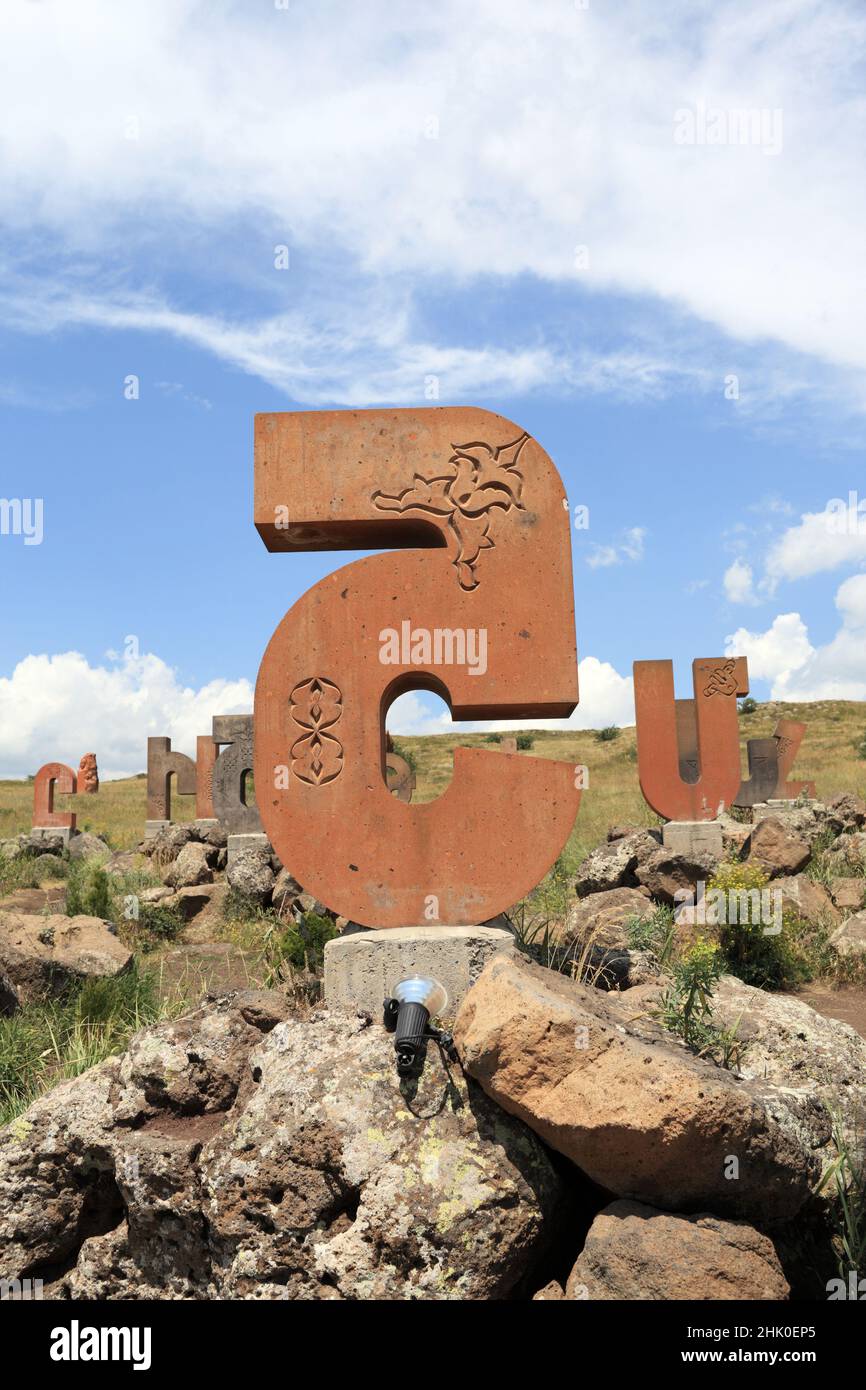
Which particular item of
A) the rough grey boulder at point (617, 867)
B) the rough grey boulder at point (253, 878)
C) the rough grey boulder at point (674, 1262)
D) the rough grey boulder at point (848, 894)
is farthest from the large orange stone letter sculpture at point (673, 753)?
the rough grey boulder at point (674, 1262)

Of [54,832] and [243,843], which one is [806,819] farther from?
[54,832]

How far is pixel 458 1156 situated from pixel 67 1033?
150 inches

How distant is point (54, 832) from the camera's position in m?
22.7

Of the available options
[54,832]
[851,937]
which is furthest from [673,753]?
[54,832]

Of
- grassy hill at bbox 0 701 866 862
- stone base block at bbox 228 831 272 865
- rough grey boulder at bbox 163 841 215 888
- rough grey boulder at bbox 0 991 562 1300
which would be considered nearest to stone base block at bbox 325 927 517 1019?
rough grey boulder at bbox 0 991 562 1300

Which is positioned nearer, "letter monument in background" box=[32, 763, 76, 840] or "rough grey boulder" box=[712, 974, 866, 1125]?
"rough grey boulder" box=[712, 974, 866, 1125]

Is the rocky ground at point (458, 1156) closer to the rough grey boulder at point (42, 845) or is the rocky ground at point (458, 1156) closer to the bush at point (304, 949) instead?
the bush at point (304, 949)

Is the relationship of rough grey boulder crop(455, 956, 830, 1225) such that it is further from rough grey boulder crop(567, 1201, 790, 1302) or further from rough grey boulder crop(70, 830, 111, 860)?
rough grey boulder crop(70, 830, 111, 860)

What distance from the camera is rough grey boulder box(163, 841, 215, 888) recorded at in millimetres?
14391

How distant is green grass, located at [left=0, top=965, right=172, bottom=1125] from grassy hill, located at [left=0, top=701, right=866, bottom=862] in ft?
27.2
